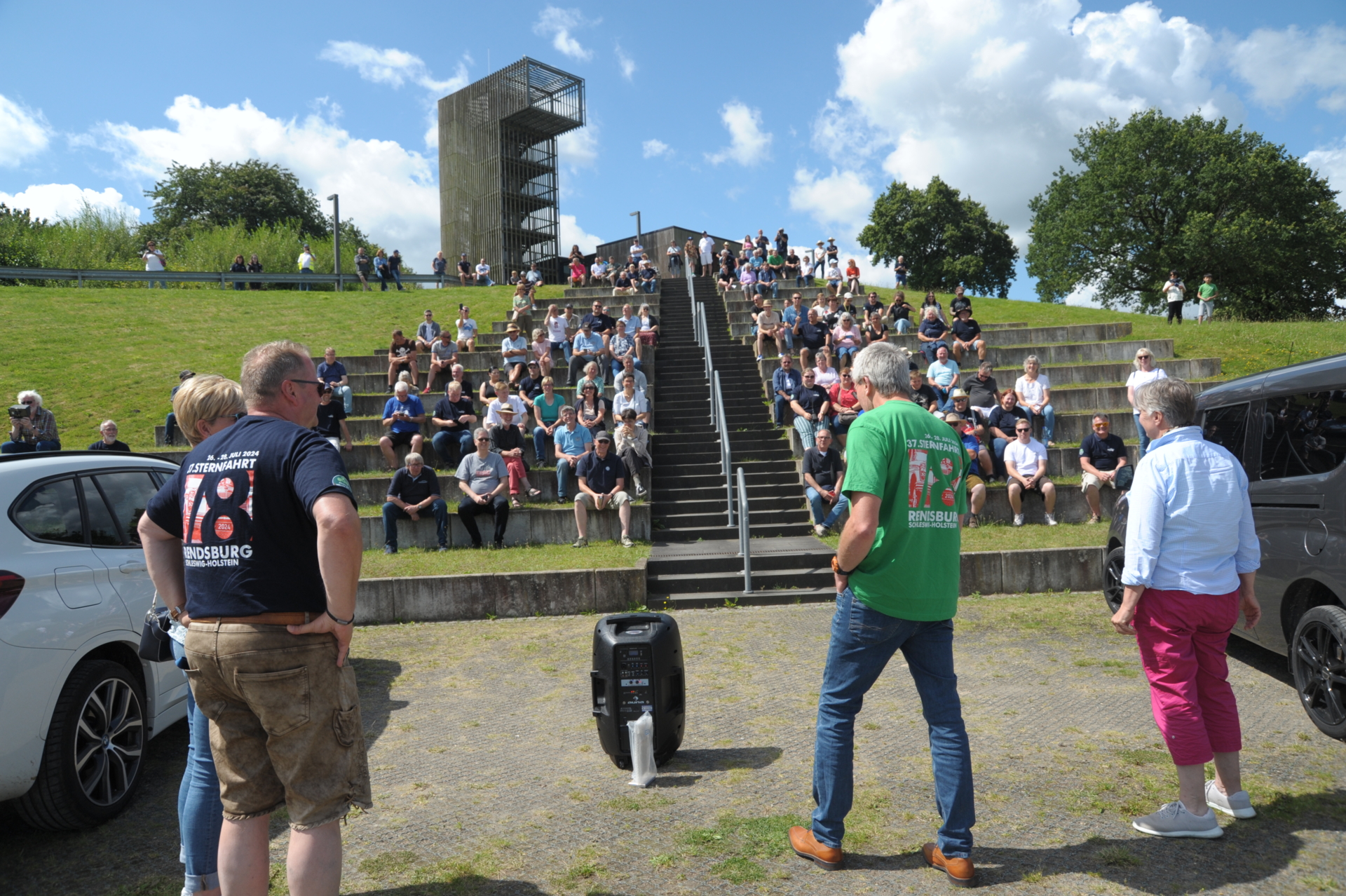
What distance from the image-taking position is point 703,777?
4242mm

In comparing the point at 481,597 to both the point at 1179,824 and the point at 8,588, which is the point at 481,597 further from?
the point at 1179,824

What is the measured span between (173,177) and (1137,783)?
73.1m

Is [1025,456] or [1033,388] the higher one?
[1033,388]

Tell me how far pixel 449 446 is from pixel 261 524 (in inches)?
409

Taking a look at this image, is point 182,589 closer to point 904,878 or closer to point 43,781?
point 43,781

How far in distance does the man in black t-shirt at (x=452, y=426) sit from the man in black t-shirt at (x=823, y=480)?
5062 millimetres

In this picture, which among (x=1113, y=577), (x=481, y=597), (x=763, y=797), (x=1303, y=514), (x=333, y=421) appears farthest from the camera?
(x=333, y=421)

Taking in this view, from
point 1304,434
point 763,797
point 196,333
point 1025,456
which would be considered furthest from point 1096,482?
point 196,333

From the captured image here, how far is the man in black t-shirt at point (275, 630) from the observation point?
2.37 metres

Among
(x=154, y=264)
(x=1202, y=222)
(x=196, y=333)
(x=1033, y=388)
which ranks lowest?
(x=1033, y=388)

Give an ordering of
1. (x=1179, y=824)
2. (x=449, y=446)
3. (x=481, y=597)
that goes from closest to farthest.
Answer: (x=1179, y=824) → (x=481, y=597) → (x=449, y=446)

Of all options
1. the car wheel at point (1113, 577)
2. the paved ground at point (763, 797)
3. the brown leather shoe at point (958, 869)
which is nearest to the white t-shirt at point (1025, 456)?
the car wheel at point (1113, 577)

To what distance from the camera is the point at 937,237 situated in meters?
57.8

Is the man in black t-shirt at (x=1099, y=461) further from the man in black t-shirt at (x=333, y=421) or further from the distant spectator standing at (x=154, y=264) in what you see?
the distant spectator standing at (x=154, y=264)
